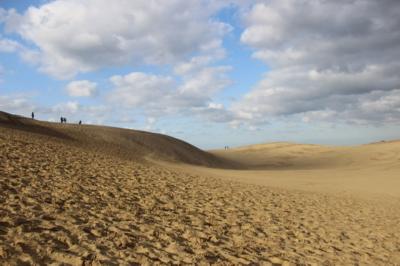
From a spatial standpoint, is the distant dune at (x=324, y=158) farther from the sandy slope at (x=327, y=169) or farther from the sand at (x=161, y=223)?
the sand at (x=161, y=223)

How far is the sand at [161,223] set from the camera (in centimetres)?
592

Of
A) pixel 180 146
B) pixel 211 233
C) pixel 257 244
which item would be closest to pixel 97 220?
pixel 211 233

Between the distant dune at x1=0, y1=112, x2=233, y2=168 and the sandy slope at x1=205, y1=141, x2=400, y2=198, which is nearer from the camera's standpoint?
the sandy slope at x1=205, y1=141, x2=400, y2=198

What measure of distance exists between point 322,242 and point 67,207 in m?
6.36

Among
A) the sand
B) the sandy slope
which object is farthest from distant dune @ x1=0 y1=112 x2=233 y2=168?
the sand

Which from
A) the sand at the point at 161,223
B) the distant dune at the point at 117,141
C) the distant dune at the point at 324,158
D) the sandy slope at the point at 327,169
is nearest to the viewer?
the sand at the point at 161,223

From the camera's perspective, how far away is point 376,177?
27.6 m

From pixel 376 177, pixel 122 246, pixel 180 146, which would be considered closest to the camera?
pixel 122 246

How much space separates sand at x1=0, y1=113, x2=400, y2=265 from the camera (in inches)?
233

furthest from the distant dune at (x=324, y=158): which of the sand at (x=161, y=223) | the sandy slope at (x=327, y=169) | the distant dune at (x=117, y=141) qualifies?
the sand at (x=161, y=223)

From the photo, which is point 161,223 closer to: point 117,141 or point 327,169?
point 117,141

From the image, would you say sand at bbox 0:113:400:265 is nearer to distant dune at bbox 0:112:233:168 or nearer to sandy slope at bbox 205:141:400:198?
sandy slope at bbox 205:141:400:198

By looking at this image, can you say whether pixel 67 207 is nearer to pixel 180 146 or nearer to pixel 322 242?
pixel 322 242

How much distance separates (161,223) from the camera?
8117mm
